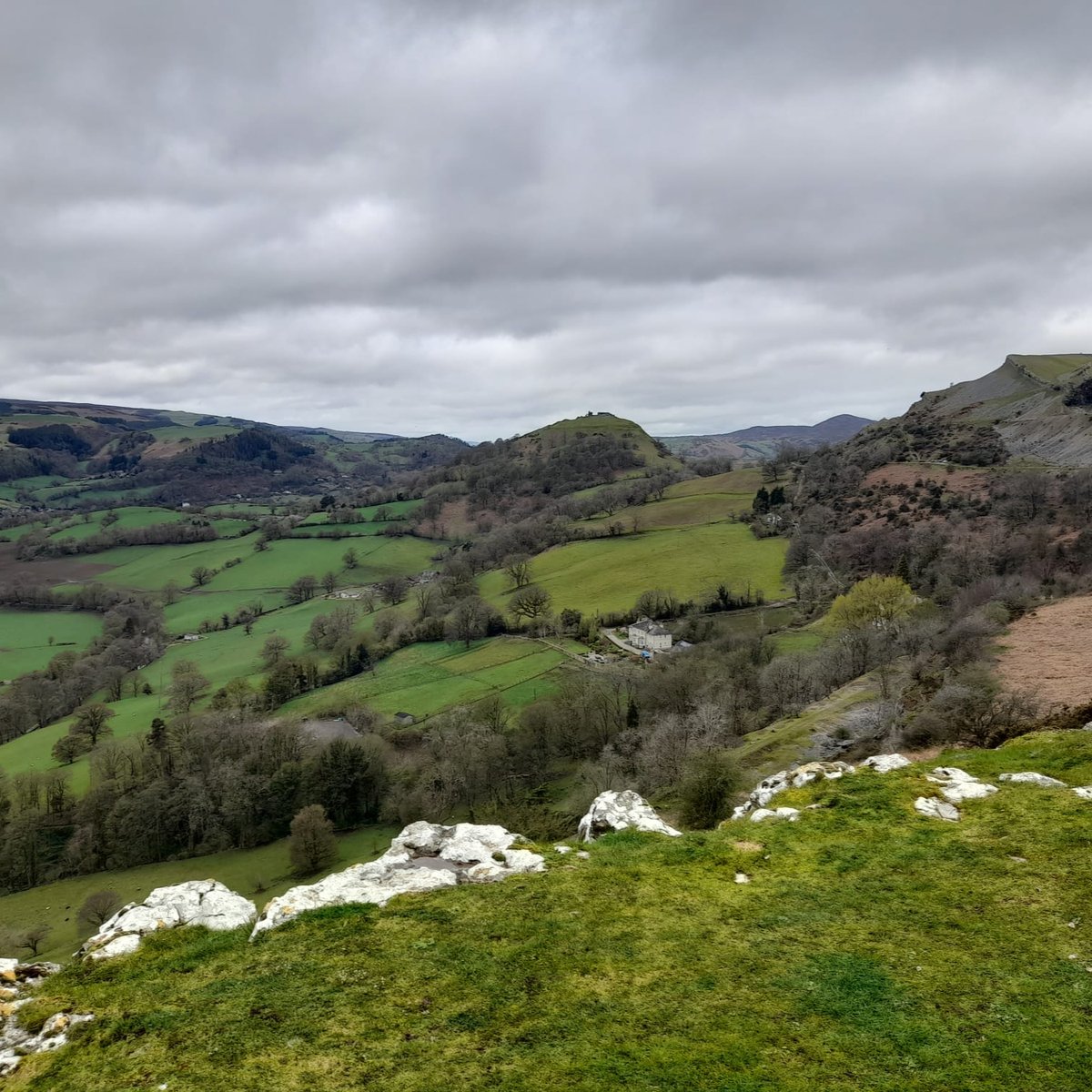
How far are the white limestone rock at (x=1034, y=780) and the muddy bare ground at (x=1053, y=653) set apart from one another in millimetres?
11940

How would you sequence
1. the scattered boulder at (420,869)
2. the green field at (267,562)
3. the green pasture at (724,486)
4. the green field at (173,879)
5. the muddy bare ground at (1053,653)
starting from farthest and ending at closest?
the green pasture at (724,486)
the green field at (267,562)
the green field at (173,879)
the muddy bare ground at (1053,653)
the scattered boulder at (420,869)

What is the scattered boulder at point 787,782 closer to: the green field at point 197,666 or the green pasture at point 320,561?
the green field at point 197,666

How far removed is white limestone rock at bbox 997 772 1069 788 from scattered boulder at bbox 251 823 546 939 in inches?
626

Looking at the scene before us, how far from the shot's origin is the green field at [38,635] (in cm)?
12044

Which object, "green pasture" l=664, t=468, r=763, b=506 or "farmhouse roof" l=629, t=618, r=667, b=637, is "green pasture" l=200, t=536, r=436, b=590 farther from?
"farmhouse roof" l=629, t=618, r=667, b=637

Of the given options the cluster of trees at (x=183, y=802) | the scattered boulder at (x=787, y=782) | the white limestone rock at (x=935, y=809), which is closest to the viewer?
the white limestone rock at (x=935, y=809)

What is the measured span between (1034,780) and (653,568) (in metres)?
96.2

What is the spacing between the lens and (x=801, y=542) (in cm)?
11144

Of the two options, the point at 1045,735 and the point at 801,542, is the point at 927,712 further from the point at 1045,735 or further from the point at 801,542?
the point at 801,542

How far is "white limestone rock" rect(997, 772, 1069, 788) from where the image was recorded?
64.0 feet

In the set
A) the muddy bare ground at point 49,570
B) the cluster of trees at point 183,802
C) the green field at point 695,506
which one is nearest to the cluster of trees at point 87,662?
the muddy bare ground at point 49,570

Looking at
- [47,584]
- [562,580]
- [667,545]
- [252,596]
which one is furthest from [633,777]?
[47,584]

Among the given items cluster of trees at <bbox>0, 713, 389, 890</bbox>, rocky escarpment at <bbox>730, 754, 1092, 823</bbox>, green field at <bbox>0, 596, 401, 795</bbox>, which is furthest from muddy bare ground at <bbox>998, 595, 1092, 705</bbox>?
green field at <bbox>0, 596, 401, 795</bbox>

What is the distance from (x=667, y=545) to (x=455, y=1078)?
120161 millimetres
